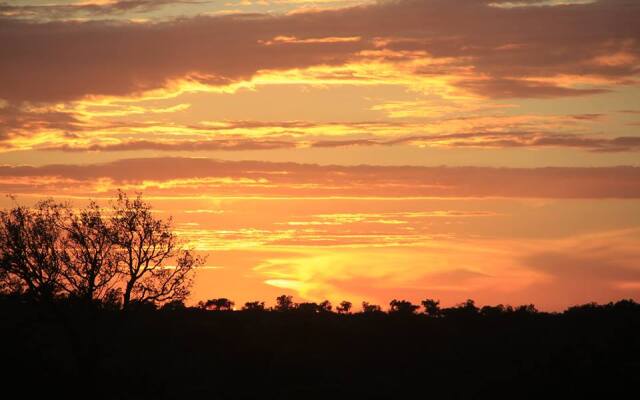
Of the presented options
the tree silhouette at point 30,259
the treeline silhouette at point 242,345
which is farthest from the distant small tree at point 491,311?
the tree silhouette at point 30,259

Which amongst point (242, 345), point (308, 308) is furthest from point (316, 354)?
point (308, 308)

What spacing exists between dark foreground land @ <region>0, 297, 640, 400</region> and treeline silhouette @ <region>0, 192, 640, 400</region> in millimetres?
153

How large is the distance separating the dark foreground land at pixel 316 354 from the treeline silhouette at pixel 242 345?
0.50 ft

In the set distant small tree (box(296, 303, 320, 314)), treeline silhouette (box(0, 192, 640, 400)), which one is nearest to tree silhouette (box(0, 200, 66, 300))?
treeline silhouette (box(0, 192, 640, 400))

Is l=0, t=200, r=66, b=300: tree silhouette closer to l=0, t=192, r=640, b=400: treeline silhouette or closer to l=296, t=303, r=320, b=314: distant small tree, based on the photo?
l=0, t=192, r=640, b=400: treeline silhouette

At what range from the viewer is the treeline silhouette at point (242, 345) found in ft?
226

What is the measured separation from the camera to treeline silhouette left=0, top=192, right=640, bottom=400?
2707 inches

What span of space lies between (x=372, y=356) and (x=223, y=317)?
23.3 metres

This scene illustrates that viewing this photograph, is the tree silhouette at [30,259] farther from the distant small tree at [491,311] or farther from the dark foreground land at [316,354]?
the distant small tree at [491,311]

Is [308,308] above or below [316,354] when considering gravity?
above

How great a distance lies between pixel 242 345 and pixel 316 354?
710cm

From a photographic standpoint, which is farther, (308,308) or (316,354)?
(308,308)

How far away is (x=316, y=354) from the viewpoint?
88375 mm

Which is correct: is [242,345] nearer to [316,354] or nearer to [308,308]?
[316,354]
